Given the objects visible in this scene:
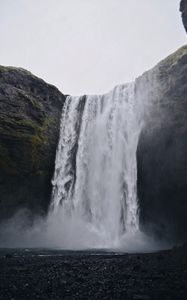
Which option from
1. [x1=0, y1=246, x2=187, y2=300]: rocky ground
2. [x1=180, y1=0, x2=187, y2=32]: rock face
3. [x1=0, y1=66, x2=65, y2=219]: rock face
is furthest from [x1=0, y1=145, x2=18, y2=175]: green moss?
[x1=180, y1=0, x2=187, y2=32]: rock face

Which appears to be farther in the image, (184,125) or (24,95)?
(24,95)

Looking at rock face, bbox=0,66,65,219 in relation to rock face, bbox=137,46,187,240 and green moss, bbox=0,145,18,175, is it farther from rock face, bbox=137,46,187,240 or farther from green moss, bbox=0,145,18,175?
rock face, bbox=137,46,187,240

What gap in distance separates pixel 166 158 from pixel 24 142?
15107 millimetres

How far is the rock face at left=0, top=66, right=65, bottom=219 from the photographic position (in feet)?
99.0

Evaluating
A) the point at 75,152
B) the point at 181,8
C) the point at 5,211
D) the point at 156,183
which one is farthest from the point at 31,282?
the point at 181,8

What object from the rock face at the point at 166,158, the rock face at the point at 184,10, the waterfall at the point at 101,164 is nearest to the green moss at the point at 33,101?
the waterfall at the point at 101,164

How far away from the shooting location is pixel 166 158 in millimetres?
27781

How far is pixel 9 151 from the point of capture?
30344 millimetres

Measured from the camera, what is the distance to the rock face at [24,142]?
30.2m

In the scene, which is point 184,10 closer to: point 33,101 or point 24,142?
point 33,101

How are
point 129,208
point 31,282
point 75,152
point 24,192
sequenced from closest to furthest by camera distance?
point 31,282, point 129,208, point 24,192, point 75,152

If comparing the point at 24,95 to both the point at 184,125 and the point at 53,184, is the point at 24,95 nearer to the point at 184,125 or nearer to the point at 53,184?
the point at 53,184

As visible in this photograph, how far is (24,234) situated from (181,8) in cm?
3279

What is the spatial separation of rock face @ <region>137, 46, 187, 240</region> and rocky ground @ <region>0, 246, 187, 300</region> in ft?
43.0
